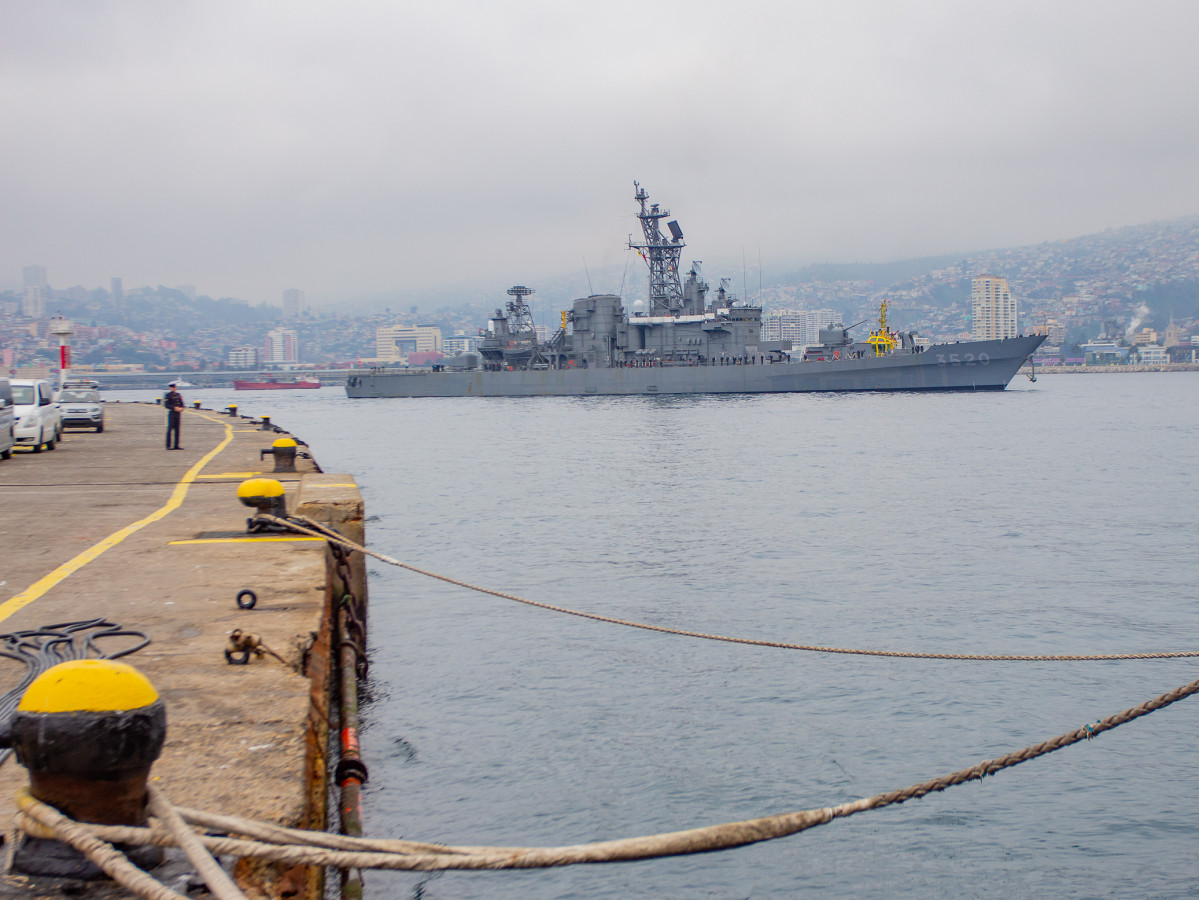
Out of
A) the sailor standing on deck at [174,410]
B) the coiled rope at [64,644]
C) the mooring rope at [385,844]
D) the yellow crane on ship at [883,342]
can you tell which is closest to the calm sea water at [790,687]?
the coiled rope at [64,644]

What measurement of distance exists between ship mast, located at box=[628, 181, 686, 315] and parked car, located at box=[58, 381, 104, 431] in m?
60.7

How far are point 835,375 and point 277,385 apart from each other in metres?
121

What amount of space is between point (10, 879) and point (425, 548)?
48.2 ft

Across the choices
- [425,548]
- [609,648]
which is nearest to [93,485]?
[425,548]

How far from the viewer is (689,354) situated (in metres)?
79.9

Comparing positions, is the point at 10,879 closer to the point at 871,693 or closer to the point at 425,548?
the point at 871,693

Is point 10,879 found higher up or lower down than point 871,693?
higher up

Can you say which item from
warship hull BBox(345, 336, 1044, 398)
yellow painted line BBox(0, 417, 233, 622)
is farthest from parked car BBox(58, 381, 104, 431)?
warship hull BBox(345, 336, 1044, 398)

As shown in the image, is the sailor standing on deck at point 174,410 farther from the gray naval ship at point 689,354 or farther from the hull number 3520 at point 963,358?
the hull number 3520 at point 963,358

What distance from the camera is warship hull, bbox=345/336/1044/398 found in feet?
245

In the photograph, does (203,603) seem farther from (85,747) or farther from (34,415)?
(34,415)

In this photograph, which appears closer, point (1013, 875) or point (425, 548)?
point (1013, 875)

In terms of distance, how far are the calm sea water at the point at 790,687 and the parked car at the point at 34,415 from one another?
21.6ft

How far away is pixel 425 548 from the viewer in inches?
688
